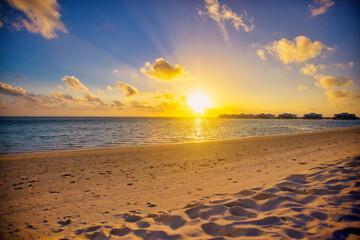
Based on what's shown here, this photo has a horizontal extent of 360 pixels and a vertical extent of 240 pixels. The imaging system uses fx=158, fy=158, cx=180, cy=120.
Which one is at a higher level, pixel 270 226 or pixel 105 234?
pixel 270 226

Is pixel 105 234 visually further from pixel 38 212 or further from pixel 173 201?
pixel 38 212

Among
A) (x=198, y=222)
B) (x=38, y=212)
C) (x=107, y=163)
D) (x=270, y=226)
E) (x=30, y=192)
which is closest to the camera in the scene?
(x=270, y=226)

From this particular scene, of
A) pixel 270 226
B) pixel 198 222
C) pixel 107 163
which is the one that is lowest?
pixel 107 163

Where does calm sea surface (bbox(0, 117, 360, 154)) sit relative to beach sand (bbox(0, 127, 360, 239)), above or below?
below

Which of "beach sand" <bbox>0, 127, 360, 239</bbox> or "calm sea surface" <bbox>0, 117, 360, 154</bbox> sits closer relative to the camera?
"beach sand" <bbox>0, 127, 360, 239</bbox>

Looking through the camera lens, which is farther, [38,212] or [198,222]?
[38,212]

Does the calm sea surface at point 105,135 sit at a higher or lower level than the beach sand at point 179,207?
lower

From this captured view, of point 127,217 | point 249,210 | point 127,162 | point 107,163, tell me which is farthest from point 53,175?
point 249,210

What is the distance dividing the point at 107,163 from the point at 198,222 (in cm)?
888

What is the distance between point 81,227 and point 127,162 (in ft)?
23.2

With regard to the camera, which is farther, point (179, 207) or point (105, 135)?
point (105, 135)

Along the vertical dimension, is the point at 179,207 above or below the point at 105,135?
above

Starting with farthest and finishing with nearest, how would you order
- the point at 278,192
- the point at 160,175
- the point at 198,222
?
the point at 160,175 < the point at 278,192 < the point at 198,222

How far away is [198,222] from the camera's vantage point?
3441 mm
